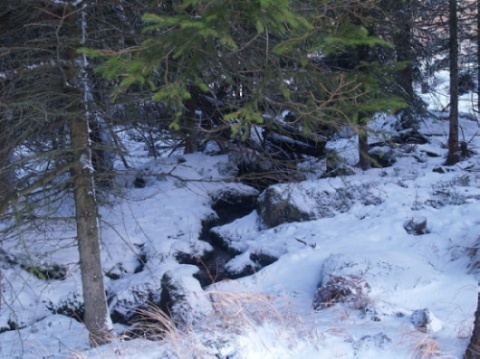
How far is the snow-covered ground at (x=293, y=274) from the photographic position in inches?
175

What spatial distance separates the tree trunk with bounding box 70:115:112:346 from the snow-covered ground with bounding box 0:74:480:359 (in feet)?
1.00

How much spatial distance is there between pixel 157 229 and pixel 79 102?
231 inches

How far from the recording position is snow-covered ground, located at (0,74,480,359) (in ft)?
14.6

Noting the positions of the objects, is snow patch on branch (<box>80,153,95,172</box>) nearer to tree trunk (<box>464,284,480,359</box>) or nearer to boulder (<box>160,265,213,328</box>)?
boulder (<box>160,265,213,328</box>)

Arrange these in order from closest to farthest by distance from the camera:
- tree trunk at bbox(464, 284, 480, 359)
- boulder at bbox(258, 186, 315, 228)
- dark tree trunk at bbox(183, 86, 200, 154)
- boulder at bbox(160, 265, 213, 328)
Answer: tree trunk at bbox(464, 284, 480, 359), dark tree trunk at bbox(183, 86, 200, 154), boulder at bbox(160, 265, 213, 328), boulder at bbox(258, 186, 315, 228)

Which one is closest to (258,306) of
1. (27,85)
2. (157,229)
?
(27,85)

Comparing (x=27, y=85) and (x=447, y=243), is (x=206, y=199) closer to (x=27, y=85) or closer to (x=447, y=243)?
(x=447, y=243)

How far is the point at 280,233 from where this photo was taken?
10.7 meters

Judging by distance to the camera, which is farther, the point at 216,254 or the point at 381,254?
the point at 216,254

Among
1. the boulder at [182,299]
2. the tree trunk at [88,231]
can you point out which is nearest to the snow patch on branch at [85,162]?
the tree trunk at [88,231]

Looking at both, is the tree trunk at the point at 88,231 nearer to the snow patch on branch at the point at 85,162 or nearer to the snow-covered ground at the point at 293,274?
the snow patch on branch at the point at 85,162

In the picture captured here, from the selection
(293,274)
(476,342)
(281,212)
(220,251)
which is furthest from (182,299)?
(281,212)

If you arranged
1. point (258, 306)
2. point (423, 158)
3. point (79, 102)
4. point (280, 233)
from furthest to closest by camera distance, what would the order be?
point (423, 158)
point (280, 233)
point (79, 102)
point (258, 306)

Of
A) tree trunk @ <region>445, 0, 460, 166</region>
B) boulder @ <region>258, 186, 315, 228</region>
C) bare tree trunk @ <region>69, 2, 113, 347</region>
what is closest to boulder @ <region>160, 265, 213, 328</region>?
bare tree trunk @ <region>69, 2, 113, 347</region>
